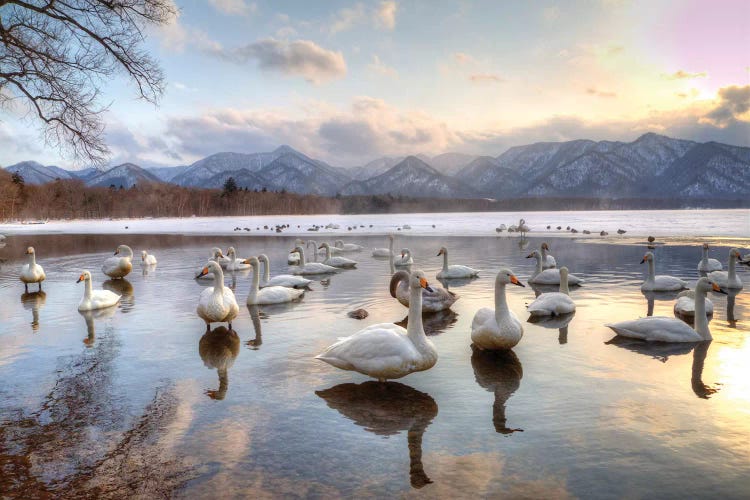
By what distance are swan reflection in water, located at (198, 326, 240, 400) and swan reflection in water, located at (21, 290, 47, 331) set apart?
444 centimetres

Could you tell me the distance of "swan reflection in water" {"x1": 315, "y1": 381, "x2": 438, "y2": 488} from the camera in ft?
19.5

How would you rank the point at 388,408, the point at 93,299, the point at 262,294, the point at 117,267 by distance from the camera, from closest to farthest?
the point at 388,408
the point at 93,299
the point at 262,294
the point at 117,267

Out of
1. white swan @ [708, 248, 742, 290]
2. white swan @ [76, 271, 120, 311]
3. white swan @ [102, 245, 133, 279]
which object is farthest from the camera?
white swan @ [102, 245, 133, 279]

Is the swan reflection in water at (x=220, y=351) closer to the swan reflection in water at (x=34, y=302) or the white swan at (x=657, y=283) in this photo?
the swan reflection in water at (x=34, y=302)

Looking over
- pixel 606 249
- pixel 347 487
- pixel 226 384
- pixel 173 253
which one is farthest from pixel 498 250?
pixel 347 487

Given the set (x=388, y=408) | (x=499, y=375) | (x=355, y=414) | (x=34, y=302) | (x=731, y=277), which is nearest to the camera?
(x=355, y=414)

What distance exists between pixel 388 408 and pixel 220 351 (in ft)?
13.9

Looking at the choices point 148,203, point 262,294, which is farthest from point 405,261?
point 148,203

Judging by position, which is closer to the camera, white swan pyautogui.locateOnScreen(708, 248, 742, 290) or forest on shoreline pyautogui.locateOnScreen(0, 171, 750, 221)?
white swan pyautogui.locateOnScreen(708, 248, 742, 290)

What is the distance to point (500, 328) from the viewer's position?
28.9 feet

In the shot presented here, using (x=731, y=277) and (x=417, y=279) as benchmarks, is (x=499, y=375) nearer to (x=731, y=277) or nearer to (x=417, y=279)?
(x=417, y=279)

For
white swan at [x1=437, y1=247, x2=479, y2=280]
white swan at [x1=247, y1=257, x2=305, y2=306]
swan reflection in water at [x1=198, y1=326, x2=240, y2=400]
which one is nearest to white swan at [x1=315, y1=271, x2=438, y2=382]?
swan reflection in water at [x1=198, y1=326, x2=240, y2=400]

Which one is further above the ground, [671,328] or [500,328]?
[500,328]

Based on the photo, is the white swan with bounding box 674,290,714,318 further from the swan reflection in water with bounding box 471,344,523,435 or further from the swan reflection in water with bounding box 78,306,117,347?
the swan reflection in water with bounding box 78,306,117,347
